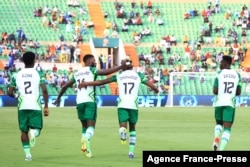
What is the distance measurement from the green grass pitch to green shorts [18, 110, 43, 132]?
0.73 m

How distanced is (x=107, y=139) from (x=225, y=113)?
6.71m

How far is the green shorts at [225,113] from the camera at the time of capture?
17203mm

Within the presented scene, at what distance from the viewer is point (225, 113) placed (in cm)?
1727

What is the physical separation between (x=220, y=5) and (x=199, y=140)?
43.2 meters

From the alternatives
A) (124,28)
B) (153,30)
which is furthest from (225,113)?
(153,30)

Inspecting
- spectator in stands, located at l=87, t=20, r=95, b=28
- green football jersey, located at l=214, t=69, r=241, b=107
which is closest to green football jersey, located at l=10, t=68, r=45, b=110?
green football jersey, located at l=214, t=69, r=241, b=107

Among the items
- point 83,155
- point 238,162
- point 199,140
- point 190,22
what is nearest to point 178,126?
point 199,140

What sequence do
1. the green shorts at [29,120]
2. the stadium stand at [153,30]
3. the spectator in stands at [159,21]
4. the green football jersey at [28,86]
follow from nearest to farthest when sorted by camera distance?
1. the green shorts at [29,120]
2. the green football jersey at [28,86]
3. the stadium stand at [153,30]
4. the spectator in stands at [159,21]

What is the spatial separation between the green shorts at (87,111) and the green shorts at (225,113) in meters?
2.70

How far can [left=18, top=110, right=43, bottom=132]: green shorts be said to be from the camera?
1628cm

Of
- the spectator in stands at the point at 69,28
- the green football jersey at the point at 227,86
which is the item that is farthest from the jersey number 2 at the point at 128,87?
the spectator in stands at the point at 69,28

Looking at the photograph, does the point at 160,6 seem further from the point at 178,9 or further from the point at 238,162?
the point at 238,162

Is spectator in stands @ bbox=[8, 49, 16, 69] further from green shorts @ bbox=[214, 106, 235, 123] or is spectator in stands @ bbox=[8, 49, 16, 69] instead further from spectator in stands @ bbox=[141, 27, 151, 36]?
green shorts @ bbox=[214, 106, 235, 123]

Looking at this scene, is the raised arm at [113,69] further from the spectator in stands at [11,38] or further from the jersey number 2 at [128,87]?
the spectator in stands at [11,38]
